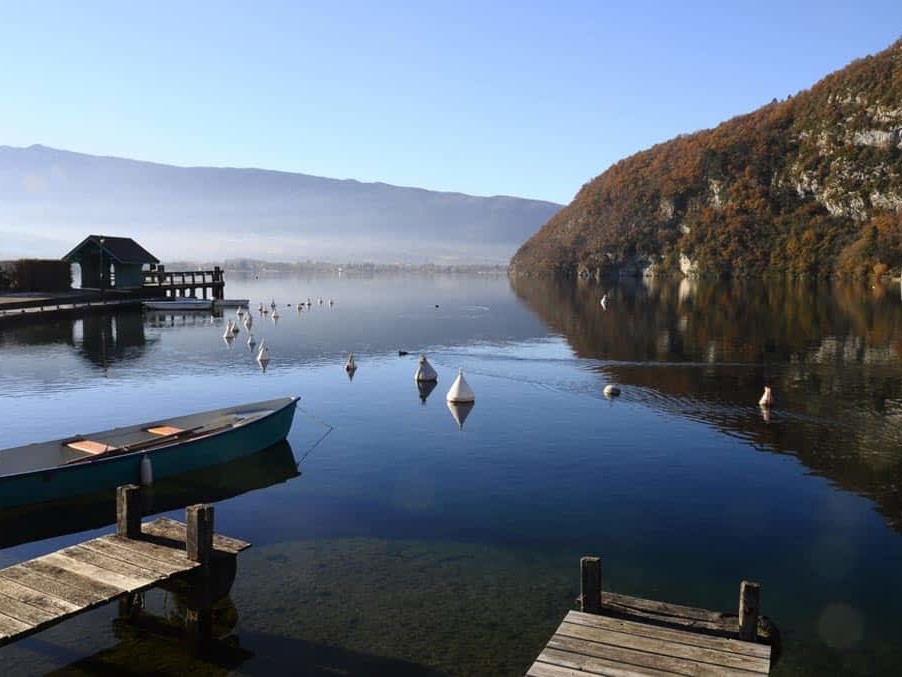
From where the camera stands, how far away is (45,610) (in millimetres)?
12773

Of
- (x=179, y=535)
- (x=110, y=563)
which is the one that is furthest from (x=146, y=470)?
(x=110, y=563)

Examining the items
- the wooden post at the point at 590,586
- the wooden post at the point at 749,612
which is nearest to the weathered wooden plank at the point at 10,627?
the wooden post at the point at 590,586

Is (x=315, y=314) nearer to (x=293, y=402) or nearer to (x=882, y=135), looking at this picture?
(x=293, y=402)

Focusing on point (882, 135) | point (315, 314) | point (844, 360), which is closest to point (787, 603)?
point (844, 360)

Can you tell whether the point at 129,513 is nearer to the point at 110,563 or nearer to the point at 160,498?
the point at 110,563

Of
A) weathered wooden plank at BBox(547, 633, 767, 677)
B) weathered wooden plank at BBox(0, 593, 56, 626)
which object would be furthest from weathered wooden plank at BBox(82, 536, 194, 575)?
weathered wooden plank at BBox(547, 633, 767, 677)

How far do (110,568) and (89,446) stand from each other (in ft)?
34.6

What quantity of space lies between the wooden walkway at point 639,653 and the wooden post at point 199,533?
6853 millimetres

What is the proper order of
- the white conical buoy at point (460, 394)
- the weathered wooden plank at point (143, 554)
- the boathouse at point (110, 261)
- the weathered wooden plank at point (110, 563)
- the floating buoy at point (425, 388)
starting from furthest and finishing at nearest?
1. the boathouse at point (110, 261)
2. the floating buoy at point (425, 388)
3. the white conical buoy at point (460, 394)
4. the weathered wooden plank at point (143, 554)
5. the weathered wooden plank at point (110, 563)

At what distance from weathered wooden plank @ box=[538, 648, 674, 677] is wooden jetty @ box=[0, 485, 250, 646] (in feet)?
23.2

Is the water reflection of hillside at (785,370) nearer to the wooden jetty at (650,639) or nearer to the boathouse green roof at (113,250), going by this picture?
the wooden jetty at (650,639)

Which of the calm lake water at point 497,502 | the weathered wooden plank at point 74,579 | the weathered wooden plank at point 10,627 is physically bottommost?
the calm lake water at point 497,502

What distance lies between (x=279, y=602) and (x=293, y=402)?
1424 cm

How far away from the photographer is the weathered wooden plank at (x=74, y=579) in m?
13.4
